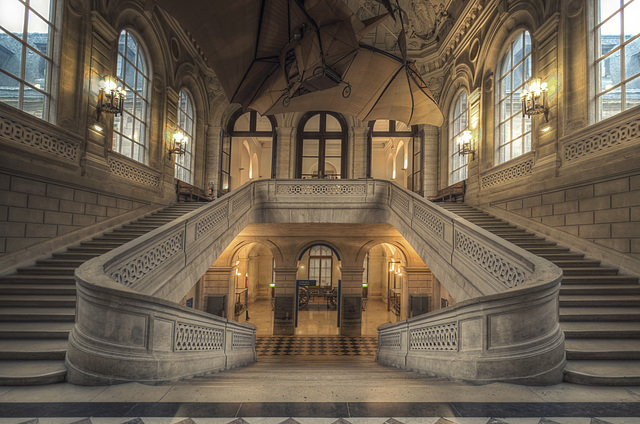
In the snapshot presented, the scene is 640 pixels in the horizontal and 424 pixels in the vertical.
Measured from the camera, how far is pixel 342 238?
13445mm

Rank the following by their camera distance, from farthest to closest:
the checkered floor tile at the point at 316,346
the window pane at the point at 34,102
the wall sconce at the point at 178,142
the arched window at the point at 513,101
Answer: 1. the wall sconce at the point at 178,142
2. the checkered floor tile at the point at 316,346
3. the arched window at the point at 513,101
4. the window pane at the point at 34,102

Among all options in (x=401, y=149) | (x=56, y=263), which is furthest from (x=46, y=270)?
(x=401, y=149)

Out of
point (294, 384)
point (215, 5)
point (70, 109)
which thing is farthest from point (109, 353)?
point (70, 109)

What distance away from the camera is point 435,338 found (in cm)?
411

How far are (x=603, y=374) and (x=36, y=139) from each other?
9.07m

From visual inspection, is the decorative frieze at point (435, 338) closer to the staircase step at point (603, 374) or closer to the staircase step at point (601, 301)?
the staircase step at point (603, 374)

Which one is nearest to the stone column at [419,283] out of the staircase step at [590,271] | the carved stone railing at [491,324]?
the staircase step at [590,271]

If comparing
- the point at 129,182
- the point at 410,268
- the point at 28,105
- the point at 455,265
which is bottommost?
the point at 410,268

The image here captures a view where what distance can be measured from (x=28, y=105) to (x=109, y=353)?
589cm

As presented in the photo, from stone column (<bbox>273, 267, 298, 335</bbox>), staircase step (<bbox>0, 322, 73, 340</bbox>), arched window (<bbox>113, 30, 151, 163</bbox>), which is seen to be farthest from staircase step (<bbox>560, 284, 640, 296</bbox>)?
arched window (<bbox>113, 30, 151, 163</bbox>)

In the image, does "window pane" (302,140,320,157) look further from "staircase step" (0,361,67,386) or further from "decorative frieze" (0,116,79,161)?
"staircase step" (0,361,67,386)

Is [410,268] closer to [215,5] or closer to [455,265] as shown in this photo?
[455,265]

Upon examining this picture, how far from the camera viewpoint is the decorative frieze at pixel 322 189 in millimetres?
10672

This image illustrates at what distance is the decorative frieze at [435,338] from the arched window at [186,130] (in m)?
10.3
